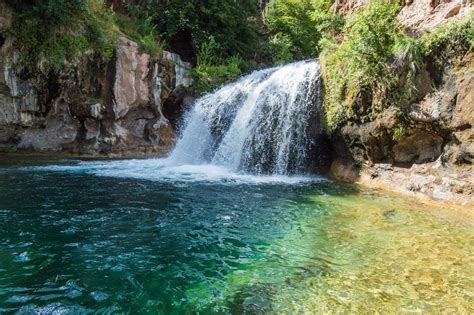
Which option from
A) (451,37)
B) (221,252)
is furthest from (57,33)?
(451,37)

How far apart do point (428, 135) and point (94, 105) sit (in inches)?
405

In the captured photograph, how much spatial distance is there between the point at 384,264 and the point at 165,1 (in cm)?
1649

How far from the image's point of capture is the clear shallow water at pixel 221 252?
12.0ft

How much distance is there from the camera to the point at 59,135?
13.2 metres

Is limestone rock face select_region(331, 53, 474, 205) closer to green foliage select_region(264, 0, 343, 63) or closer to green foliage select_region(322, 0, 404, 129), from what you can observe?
green foliage select_region(322, 0, 404, 129)

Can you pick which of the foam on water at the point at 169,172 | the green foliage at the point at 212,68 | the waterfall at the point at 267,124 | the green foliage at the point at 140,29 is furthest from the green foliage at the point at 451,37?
the green foliage at the point at 140,29

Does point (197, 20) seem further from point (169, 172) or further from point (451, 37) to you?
point (451, 37)

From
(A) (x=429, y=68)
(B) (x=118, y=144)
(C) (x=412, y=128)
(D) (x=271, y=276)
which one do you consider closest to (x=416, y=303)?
(D) (x=271, y=276)

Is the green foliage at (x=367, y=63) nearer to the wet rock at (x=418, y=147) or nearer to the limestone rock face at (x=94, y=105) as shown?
the wet rock at (x=418, y=147)

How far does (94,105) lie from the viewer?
13227mm

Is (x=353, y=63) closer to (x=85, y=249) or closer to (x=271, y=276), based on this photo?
(x=271, y=276)

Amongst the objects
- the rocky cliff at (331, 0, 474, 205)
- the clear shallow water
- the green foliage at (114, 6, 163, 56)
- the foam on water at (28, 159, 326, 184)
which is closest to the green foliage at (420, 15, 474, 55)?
the rocky cliff at (331, 0, 474, 205)

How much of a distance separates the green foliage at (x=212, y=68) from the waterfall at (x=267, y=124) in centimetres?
211

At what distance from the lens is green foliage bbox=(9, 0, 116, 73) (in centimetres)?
1157
